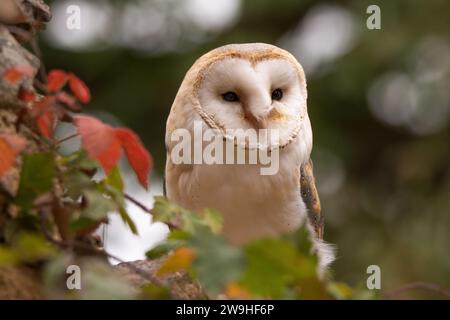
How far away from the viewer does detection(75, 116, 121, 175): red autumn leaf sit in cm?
198

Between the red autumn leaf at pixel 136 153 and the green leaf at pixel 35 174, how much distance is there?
140 millimetres

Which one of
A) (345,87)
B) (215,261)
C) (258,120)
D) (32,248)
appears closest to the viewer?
(215,261)

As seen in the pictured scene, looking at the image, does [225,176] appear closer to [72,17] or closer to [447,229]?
[72,17]

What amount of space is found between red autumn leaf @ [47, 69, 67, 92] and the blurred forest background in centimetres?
522

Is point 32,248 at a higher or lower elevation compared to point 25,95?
lower

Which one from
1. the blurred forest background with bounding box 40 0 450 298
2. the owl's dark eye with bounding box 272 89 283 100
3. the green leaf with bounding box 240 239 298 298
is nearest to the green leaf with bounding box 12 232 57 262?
the green leaf with bounding box 240 239 298 298

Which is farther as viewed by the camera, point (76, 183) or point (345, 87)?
point (345, 87)

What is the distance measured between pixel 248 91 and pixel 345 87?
17.3 feet

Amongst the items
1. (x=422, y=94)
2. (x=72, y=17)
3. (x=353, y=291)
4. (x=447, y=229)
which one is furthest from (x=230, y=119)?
(x=422, y=94)

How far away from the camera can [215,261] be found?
168 cm

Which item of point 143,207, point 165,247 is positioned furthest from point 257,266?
point 143,207

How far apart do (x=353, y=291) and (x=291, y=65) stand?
4.58 ft

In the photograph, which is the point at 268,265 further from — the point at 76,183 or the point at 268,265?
the point at 76,183

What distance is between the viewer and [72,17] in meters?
3.18
